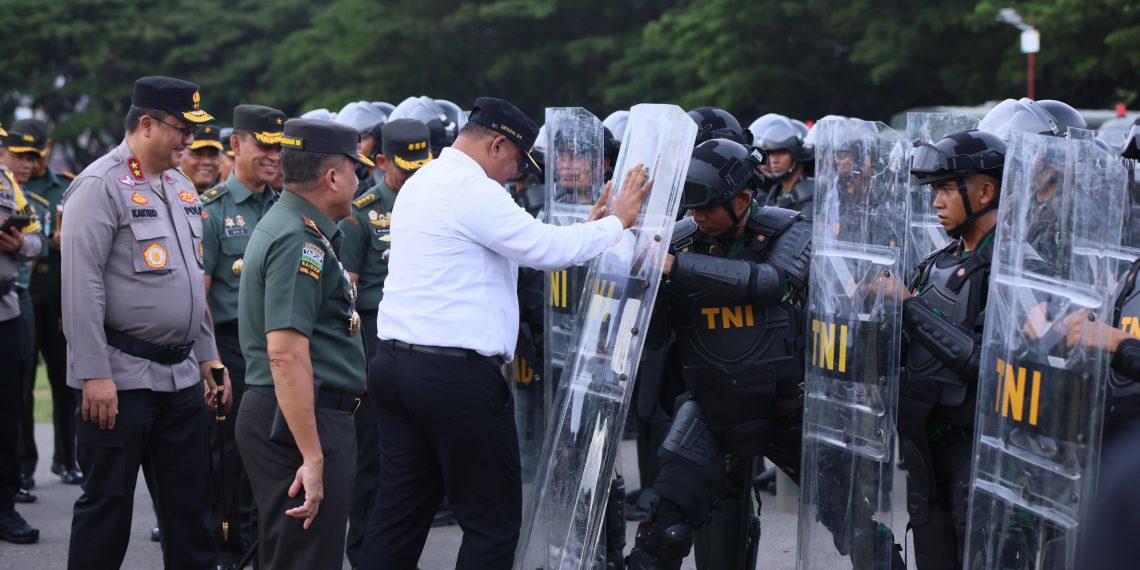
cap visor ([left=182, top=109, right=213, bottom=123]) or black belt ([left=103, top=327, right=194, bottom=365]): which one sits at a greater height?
cap visor ([left=182, top=109, right=213, bottom=123])

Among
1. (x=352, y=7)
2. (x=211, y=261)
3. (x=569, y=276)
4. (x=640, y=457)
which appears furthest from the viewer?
(x=352, y=7)

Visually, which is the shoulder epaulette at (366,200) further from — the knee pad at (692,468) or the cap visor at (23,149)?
the cap visor at (23,149)

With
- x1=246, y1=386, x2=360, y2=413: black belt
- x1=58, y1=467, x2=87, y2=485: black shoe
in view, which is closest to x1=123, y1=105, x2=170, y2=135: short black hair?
x1=246, y1=386, x2=360, y2=413: black belt

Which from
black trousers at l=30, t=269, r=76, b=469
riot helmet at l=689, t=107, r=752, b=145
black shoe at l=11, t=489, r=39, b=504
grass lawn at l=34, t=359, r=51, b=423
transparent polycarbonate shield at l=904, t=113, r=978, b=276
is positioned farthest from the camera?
grass lawn at l=34, t=359, r=51, b=423

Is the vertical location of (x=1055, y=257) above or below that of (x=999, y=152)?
below

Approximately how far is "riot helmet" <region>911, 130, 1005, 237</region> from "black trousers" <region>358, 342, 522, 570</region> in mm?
1608

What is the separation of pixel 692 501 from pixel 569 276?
120 cm

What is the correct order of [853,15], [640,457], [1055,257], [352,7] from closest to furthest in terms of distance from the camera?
1. [1055,257]
2. [640,457]
3. [853,15]
4. [352,7]

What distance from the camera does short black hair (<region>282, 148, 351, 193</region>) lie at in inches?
152

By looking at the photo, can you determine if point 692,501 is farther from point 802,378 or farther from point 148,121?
point 148,121

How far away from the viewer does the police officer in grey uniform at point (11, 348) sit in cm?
587

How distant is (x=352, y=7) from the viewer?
3105 cm

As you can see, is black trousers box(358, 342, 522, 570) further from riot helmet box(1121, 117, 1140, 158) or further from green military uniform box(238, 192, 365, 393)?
riot helmet box(1121, 117, 1140, 158)

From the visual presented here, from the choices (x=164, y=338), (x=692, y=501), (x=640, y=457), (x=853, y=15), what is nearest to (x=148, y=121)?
(x=164, y=338)
